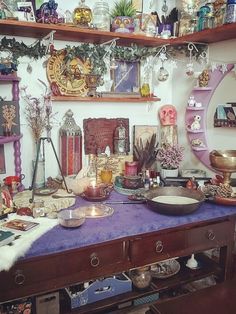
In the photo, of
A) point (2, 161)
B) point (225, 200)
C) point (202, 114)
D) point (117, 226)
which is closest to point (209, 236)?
point (225, 200)

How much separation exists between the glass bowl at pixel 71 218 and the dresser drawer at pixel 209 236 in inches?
19.3

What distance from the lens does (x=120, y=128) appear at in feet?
6.62

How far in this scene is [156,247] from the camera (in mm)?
1416

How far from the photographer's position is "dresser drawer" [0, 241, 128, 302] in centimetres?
115

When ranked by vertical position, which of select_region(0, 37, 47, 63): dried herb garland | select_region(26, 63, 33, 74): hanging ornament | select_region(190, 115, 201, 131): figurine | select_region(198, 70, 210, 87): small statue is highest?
select_region(0, 37, 47, 63): dried herb garland

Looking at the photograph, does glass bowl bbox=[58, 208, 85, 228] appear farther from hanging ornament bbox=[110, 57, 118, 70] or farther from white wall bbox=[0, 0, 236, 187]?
hanging ornament bbox=[110, 57, 118, 70]

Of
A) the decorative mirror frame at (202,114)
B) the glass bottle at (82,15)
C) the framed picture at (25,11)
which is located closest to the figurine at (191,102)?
the decorative mirror frame at (202,114)

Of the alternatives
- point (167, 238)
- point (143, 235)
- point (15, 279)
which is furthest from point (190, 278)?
point (15, 279)

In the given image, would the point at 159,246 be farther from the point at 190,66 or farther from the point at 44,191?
the point at 190,66

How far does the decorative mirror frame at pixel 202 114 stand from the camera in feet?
6.38

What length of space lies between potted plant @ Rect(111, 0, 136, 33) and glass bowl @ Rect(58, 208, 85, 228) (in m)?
1.06

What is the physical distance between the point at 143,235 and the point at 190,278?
19.0 inches

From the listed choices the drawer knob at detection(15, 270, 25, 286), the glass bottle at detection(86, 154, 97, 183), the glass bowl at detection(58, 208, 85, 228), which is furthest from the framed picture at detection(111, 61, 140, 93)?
the drawer knob at detection(15, 270, 25, 286)

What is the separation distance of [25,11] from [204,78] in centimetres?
105
